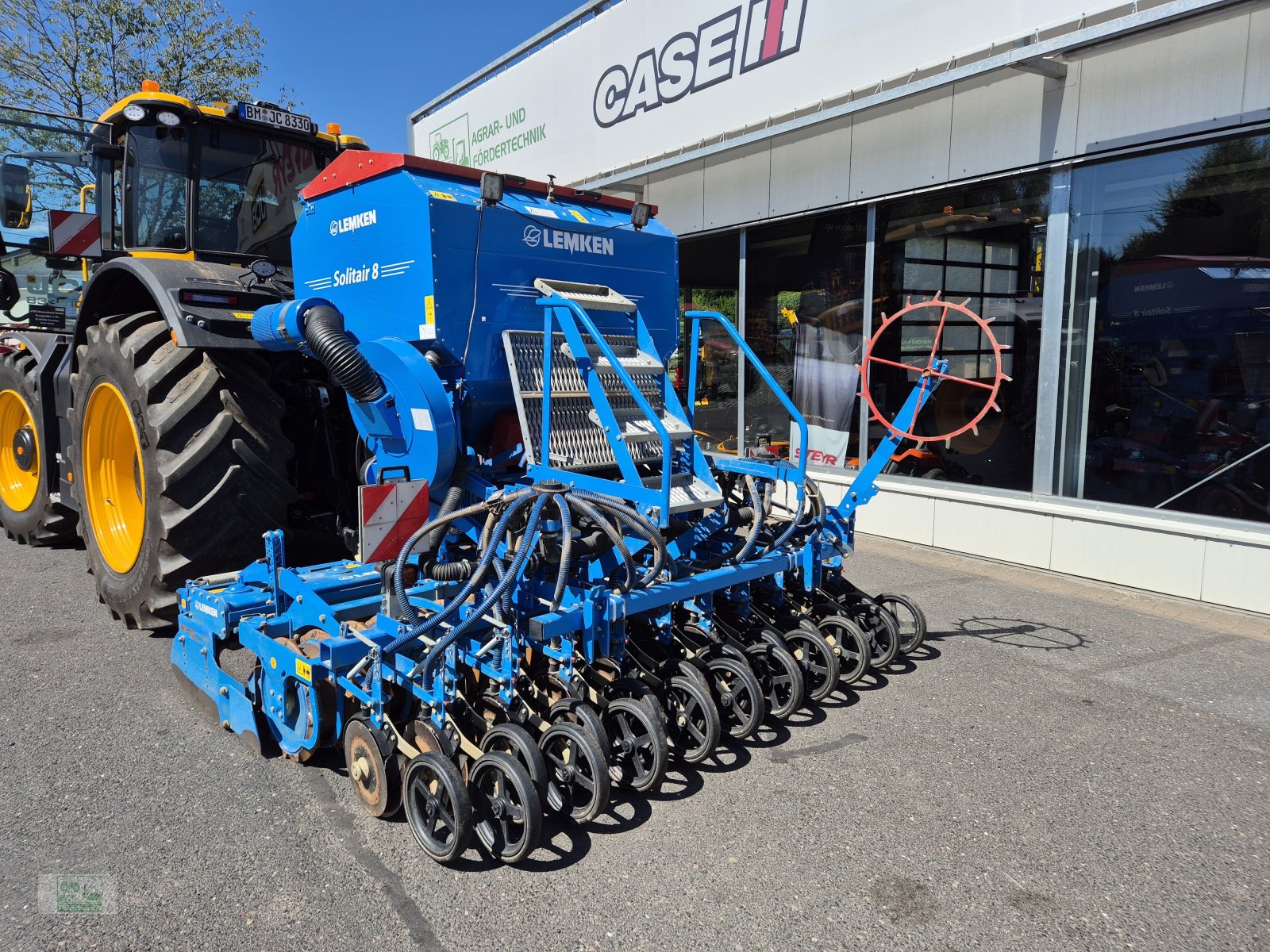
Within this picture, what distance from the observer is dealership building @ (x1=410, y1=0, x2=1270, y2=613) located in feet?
17.4

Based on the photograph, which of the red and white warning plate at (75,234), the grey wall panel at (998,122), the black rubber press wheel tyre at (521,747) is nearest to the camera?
the black rubber press wheel tyre at (521,747)

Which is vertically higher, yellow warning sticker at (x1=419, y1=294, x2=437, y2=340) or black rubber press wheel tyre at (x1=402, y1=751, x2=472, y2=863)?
yellow warning sticker at (x1=419, y1=294, x2=437, y2=340)

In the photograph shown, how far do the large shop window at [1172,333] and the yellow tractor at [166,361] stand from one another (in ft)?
16.4

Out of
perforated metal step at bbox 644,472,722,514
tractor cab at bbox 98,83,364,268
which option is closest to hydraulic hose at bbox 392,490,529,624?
perforated metal step at bbox 644,472,722,514

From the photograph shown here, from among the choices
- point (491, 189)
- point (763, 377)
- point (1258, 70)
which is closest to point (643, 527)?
point (763, 377)

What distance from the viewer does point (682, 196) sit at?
911 centimetres

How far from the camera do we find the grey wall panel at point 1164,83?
5000 mm

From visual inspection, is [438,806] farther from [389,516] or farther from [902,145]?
[902,145]

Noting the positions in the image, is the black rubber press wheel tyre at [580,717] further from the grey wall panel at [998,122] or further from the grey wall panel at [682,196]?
the grey wall panel at [682,196]

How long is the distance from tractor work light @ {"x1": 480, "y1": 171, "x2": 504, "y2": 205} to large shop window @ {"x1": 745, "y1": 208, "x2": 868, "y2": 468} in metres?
4.45

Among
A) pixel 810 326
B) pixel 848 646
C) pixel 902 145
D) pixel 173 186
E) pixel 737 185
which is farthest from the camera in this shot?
pixel 737 185

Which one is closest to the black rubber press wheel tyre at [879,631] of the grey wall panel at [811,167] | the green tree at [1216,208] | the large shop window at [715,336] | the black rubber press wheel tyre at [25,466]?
the green tree at [1216,208]

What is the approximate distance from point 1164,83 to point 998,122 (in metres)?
1.11

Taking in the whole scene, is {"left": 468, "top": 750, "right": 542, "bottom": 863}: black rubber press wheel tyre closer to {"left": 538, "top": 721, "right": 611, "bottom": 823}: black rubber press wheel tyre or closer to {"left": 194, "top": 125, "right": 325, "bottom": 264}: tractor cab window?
{"left": 538, "top": 721, "right": 611, "bottom": 823}: black rubber press wheel tyre
